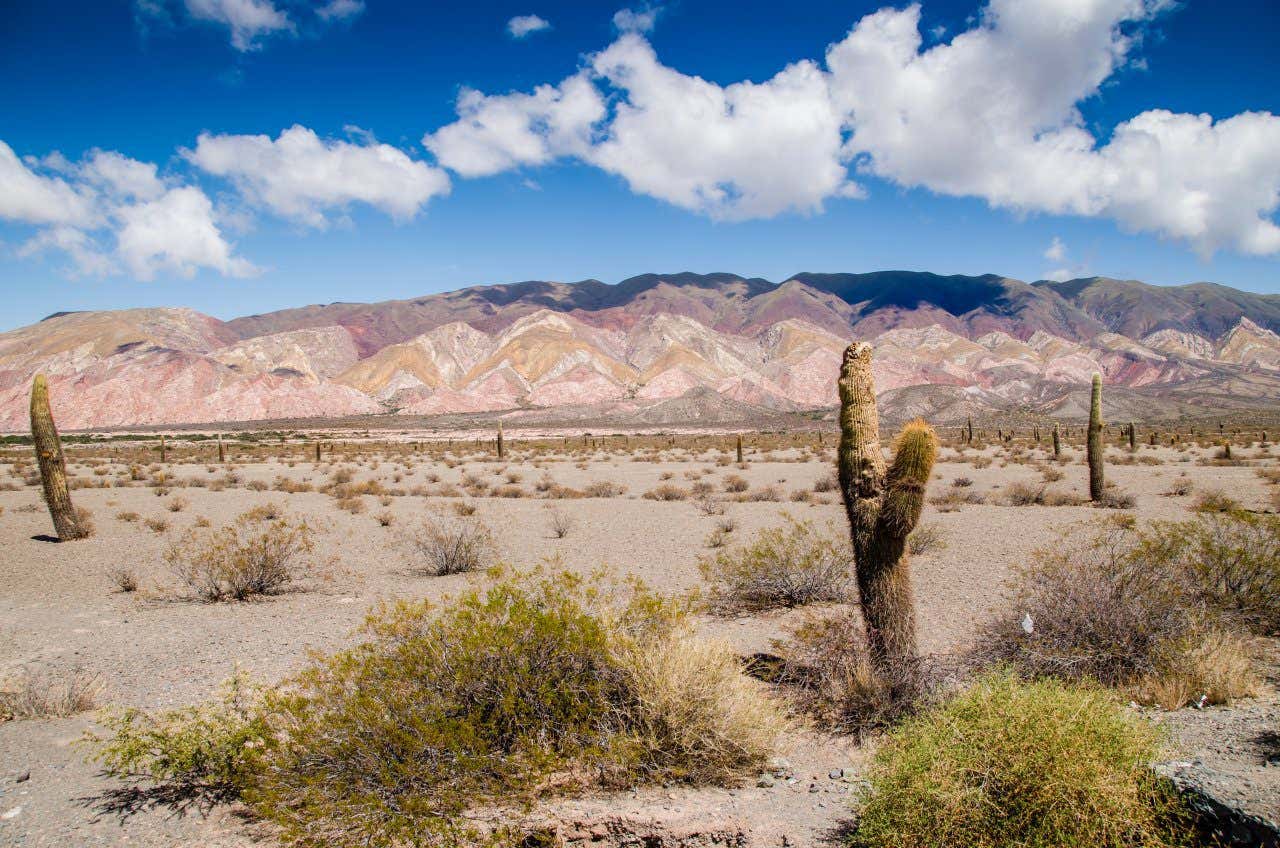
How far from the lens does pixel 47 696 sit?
21.3 feet

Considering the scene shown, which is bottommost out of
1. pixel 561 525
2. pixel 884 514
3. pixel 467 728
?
pixel 561 525

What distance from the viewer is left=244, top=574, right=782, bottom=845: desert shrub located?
4293mm

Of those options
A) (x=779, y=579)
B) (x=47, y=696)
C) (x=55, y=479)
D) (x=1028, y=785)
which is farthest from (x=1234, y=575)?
(x=55, y=479)

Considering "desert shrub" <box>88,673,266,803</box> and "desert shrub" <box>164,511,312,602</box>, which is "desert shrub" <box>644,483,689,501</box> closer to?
"desert shrub" <box>164,511,312,602</box>

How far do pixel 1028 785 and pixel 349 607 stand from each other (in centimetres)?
938

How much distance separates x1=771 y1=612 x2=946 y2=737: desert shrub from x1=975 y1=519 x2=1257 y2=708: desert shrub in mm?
850

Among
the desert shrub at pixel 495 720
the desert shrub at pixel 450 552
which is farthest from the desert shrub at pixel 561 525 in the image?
the desert shrub at pixel 495 720

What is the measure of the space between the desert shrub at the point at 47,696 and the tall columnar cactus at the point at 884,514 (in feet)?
24.7

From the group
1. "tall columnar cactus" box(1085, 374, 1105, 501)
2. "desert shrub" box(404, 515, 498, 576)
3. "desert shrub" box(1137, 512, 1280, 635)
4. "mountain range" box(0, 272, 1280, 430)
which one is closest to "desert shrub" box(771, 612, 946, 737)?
"desert shrub" box(1137, 512, 1280, 635)

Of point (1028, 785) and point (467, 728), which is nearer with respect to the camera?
point (1028, 785)

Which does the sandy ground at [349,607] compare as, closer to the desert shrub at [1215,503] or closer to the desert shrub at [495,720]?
the desert shrub at [495,720]

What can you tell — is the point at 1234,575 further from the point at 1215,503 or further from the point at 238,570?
the point at 238,570

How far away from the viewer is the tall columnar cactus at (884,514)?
6164 mm

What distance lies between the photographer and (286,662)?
309 inches
